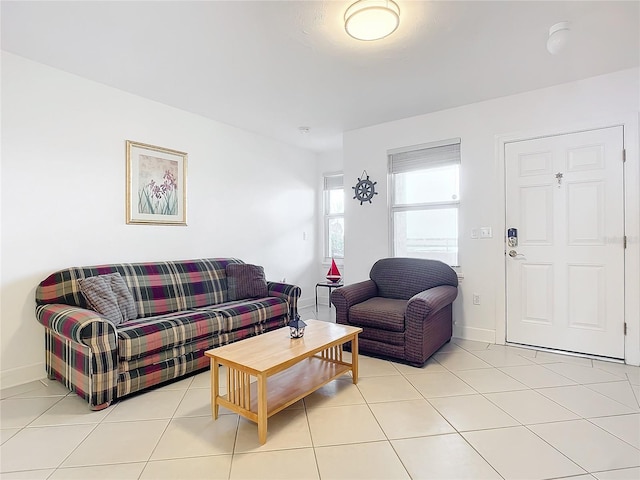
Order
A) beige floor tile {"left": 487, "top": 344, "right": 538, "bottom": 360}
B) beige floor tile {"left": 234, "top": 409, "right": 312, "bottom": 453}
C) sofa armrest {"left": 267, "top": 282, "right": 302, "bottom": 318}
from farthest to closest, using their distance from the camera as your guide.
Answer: sofa armrest {"left": 267, "top": 282, "right": 302, "bottom": 318} → beige floor tile {"left": 487, "top": 344, "right": 538, "bottom": 360} → beige floor tile {"left": 234, "top": 409, "right": 312, "bottom": 453}

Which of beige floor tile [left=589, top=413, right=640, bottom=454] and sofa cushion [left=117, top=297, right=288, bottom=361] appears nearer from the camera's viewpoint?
beige floor tile [left=589, top=413, right=640, bottom=454]

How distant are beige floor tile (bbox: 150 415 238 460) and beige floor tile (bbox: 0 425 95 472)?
0.45 m

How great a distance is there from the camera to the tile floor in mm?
1605

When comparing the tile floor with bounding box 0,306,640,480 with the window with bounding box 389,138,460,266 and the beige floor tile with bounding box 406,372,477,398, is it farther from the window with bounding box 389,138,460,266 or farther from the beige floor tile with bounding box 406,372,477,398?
the window with bounding box 389,138,460,266

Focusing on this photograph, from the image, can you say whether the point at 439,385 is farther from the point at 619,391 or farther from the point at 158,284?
the point at 158,284

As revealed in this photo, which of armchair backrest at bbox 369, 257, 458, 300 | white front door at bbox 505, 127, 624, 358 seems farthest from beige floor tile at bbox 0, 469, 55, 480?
white front door at bbox 505, 127, 624, 358

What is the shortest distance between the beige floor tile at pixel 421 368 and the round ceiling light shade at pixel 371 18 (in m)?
2.38

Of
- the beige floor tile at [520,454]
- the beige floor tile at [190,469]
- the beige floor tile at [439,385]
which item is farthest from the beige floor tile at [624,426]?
the beige floor tile at [190,469]

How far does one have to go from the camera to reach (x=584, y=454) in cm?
170

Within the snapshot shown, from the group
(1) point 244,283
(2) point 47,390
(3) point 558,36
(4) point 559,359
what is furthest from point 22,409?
(3) point 558,36

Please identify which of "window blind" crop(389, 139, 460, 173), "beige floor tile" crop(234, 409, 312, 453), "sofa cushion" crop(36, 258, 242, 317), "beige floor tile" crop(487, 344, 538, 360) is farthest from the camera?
"window blind" crop(389, 139, 460, 173)

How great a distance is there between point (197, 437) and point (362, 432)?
35.0 inches

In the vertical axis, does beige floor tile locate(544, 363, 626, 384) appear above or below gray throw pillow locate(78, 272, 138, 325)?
below

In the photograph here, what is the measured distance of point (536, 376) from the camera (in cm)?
265
